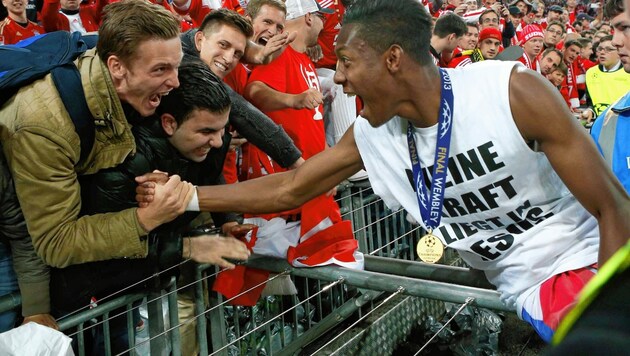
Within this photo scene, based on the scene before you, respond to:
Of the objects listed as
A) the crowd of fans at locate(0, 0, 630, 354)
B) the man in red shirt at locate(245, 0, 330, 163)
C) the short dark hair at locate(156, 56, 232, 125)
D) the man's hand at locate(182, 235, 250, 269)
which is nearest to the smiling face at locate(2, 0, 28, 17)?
the crowd of fans at locate(0, 0, 630, 354)

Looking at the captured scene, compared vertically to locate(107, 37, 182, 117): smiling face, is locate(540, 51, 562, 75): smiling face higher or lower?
higher

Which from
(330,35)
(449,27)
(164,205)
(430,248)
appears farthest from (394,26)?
(449,27)

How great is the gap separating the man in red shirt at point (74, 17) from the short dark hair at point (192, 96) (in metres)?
3.35

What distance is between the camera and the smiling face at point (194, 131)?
7.87 feet

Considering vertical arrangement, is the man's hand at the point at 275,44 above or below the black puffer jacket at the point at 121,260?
above

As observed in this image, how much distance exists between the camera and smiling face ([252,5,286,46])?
12.4 feet

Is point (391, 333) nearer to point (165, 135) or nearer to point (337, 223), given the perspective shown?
point (337, 223)

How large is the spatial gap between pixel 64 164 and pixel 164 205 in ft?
1.18

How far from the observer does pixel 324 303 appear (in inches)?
143

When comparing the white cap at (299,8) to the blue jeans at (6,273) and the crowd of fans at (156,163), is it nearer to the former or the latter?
the crowd of fans at (156,163)

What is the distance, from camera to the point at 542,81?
6.05 feet

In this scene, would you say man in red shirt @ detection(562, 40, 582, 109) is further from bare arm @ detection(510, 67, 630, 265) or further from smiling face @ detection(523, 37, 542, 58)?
bare arm @ detection(510, 67, 630, 265)

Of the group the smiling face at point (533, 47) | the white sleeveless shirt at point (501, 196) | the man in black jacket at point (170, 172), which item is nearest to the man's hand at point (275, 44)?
the man in black jacket at point (170, 172)

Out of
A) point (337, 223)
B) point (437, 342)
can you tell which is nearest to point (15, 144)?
point (337, 223)
